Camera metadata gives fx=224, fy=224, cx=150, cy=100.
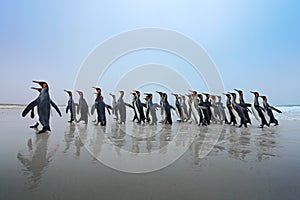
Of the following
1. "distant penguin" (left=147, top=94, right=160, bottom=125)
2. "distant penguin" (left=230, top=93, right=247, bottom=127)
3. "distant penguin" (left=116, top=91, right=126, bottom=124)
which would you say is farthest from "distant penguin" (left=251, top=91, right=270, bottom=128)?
"distant penguin" (left=116, top=91, right=126, bottom=124)

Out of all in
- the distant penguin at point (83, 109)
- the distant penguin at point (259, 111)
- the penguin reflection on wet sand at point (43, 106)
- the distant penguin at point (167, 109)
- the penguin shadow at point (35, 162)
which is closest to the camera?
the penguin shadow at point (35, 162)

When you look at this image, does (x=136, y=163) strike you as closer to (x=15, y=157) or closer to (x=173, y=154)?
(x=173, y=154)

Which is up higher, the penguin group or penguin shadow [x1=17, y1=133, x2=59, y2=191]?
the penguin group

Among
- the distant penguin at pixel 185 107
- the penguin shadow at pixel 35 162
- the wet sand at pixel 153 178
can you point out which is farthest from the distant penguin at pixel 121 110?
the wet sand at pixel 153 178

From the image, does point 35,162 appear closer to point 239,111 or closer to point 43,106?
point 43,106

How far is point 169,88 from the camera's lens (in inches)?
622

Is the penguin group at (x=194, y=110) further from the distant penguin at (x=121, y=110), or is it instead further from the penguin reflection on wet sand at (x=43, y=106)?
the penguin reflection on wet sand at (x=43, y=106)

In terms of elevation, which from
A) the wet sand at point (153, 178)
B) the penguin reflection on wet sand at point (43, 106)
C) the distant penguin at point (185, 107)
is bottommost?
the wet sand at point (153, 178)

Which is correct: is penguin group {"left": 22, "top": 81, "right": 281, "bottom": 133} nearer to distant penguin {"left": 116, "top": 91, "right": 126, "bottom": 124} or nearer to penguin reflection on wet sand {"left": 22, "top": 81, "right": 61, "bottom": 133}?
distant penguin {"left": 116, "top": 91, "right": 126, "bottom": 124}

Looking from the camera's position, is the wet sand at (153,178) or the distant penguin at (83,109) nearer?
the wet sand at (153,178)

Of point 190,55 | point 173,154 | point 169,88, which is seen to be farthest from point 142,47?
point 173,154

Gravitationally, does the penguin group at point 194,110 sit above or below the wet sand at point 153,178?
above

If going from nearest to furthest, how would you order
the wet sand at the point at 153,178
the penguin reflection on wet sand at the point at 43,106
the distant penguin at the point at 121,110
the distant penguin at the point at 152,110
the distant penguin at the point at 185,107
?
the wet sand at the point at 153,178
the penguin reflection on wet sand at the point at 43,106
the distant penguin at the point at 121,110
the distant penguin at the point at 152,110
the distant penguin at the point at 185,107

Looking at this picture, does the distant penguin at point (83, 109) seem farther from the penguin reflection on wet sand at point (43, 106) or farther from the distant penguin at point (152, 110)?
the penguin reflection on wet sand at point (43, 106)
